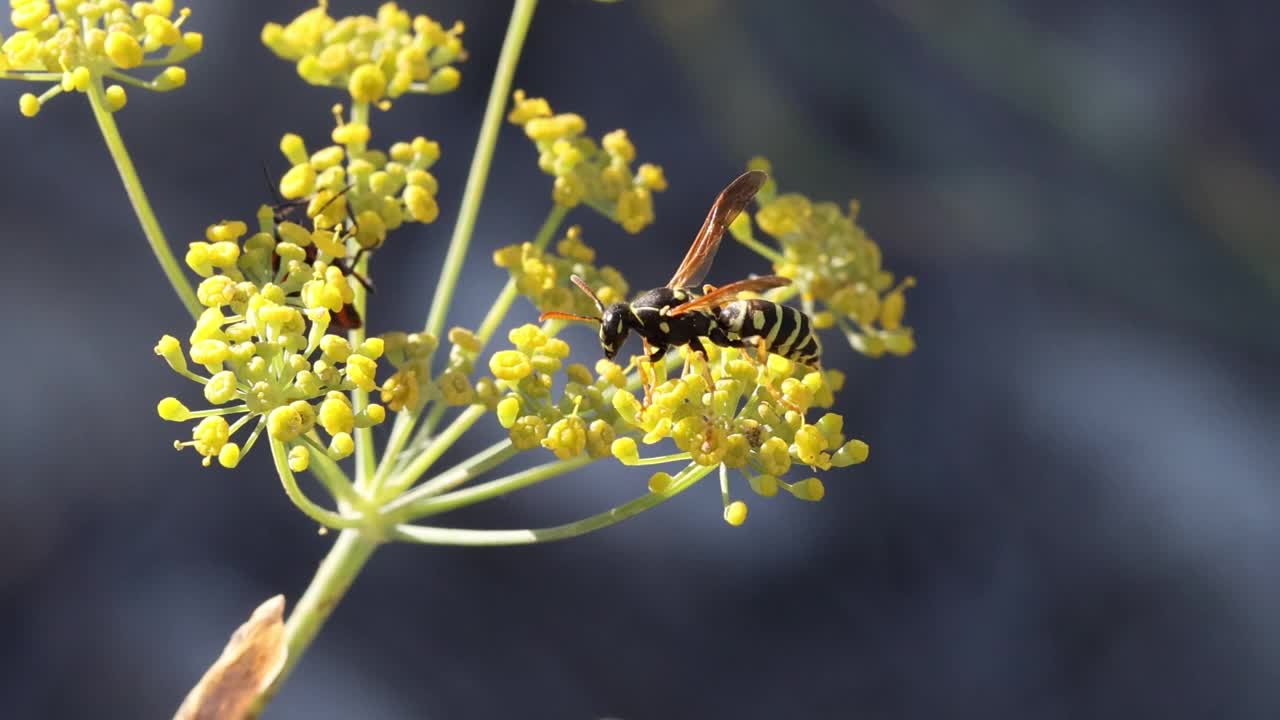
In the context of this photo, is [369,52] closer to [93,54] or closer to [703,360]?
[93,54]

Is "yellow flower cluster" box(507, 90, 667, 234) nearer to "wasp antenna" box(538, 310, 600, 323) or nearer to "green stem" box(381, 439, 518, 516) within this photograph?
"wasp antenna" box(538, 310, 600, 323)

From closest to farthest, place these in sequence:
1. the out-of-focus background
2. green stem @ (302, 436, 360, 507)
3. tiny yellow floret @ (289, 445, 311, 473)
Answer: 1. tiny yellow floret @ (289, 445, 311, 473)
2. green stem @ (302, 436, 360, 507)
3. the out-of-focus background

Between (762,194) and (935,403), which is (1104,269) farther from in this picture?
(762,194)

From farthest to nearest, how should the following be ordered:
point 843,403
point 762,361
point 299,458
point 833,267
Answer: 1. point 843,403
2. point 833,267
3. point 762,361
4. point 299,458

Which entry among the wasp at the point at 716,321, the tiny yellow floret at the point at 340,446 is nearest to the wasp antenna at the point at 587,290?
the wasp at the point at 716,321

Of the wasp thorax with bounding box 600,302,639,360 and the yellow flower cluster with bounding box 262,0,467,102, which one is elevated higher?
the yellow flower cluster with bounding box 262,0,467,102

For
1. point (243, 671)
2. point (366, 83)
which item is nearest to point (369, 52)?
point (366, 83)

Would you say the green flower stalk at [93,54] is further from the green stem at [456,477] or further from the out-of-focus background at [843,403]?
the out-of-focus background at [843,403]

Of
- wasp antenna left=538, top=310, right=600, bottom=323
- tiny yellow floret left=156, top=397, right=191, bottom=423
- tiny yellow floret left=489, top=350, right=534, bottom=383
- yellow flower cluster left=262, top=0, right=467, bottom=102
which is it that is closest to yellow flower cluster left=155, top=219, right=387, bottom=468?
tiny yellow floret left=156, top=397, right=191, bottom=423
